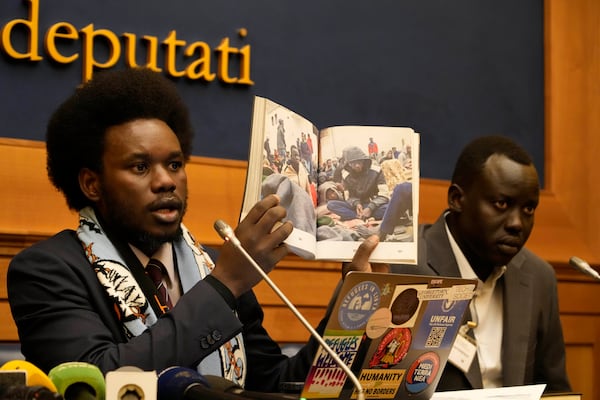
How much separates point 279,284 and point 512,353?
2.93ft

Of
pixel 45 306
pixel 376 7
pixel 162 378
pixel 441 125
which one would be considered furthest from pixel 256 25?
pixel 162 378

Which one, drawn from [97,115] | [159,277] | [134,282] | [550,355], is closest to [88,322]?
[134,282]

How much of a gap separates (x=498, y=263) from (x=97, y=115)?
1.53 metres

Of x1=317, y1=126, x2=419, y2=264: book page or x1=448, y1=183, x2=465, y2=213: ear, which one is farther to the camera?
x1=448, y1=183, x2=465, y2=213: ear

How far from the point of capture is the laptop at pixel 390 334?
1.86 metres

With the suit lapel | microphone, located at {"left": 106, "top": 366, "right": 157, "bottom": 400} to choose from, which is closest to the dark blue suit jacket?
microphone, located at {"left": 106, "top": 366, "right": 157, "bottom": 400}

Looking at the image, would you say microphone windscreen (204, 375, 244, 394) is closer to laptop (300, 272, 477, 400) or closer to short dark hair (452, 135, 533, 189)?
laptop (300, 272, 477, 400)

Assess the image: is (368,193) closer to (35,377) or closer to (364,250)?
(364,250)

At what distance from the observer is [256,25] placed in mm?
3801

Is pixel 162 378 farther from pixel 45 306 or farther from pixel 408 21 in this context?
pixel 408 21

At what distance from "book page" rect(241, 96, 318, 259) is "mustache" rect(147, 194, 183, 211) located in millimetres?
302

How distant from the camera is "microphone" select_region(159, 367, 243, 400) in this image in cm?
146

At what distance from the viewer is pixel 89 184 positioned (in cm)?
234

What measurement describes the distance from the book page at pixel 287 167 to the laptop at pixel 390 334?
210 mm
